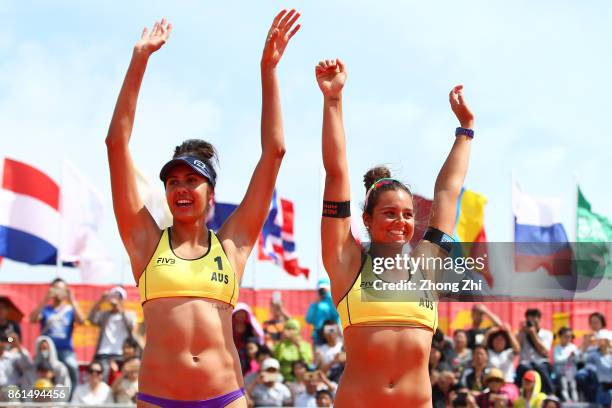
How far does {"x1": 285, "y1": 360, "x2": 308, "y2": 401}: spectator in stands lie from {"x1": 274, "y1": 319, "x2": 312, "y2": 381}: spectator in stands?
3.0 inches

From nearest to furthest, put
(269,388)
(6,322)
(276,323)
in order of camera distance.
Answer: (269,388) → (6,322) → (276,323)

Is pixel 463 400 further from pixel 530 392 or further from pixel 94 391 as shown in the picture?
pixel 94 391

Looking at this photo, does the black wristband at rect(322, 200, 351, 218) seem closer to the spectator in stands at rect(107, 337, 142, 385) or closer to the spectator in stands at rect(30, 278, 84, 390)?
the spectator in stands at rect(107, 337, 142, 385)

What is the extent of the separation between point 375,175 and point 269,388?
659cm

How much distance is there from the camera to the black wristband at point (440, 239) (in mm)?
6160

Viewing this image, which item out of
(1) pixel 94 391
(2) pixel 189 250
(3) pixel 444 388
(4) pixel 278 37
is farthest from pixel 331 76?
(1) pixel 94 391

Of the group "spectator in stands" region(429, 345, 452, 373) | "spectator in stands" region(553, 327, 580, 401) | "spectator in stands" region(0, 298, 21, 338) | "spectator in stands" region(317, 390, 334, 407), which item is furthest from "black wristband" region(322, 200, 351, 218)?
"spectator in stands" region(0, 298, 21, 338)

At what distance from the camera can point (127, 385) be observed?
479 inches

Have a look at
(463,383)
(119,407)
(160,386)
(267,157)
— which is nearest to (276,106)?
(267,157)

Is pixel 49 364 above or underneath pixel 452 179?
underneath

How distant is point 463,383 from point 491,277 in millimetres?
5051

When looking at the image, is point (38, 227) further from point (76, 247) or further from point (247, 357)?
point (247, 357)

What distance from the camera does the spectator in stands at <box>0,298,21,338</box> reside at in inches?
533

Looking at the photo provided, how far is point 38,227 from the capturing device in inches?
739
